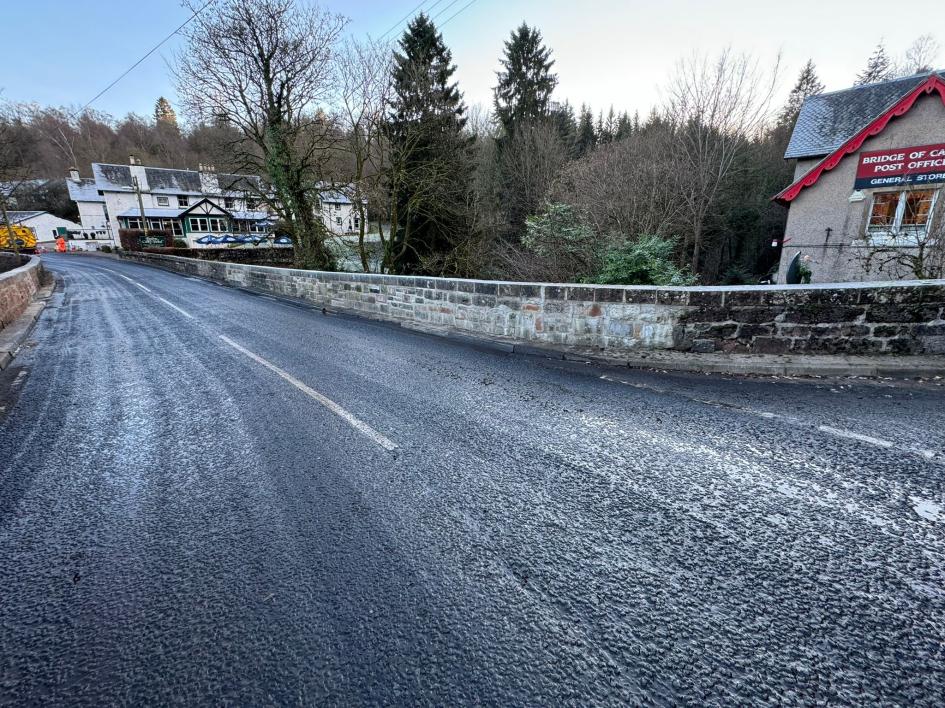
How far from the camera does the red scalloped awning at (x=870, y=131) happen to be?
465 inches

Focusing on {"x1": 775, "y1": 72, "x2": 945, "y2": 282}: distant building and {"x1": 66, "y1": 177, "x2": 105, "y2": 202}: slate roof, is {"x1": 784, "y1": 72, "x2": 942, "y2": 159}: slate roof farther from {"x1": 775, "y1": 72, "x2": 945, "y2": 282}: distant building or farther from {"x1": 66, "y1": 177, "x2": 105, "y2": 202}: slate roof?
{"x1": 66, "y1": 177, "x2": 105, "y2": 202}: slate roof

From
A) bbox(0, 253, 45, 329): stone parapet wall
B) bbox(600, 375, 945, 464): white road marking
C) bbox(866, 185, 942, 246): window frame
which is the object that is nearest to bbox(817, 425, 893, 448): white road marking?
bbox(600, 375, 945, 464): white road marking

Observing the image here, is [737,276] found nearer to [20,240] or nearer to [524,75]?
[524,75]

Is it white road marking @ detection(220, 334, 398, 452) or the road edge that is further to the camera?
the road edge

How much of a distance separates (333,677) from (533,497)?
4.97 ft

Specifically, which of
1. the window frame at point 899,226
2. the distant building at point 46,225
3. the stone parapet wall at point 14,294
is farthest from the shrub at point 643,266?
the distant building at point 46,225

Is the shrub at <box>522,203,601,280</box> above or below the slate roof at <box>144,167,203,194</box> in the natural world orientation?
below

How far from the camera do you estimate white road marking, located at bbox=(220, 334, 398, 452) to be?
141 inches

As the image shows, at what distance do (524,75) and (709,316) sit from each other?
110ft

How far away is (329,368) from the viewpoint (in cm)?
578

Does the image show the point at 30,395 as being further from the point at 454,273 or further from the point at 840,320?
the point at 454,273

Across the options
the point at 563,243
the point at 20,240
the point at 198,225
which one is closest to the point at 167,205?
the point at 198,225

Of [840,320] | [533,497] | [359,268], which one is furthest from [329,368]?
[359,268]

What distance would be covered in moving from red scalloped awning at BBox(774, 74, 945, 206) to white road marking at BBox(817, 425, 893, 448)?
1450 cm
